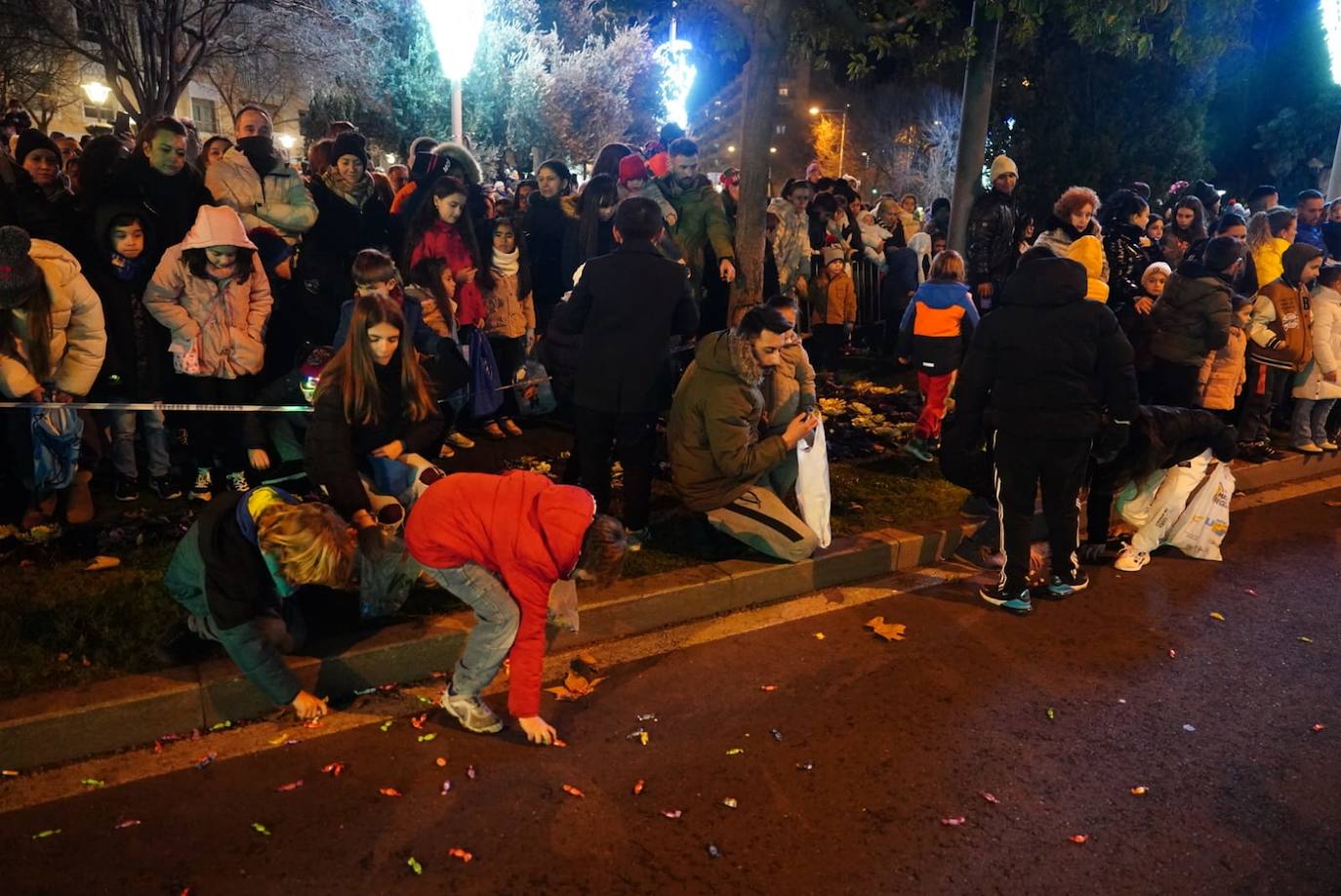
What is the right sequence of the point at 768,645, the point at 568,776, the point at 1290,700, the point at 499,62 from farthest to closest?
the point at 499,62, the point at 768,645, the point at 1290,700, the point at 568,776

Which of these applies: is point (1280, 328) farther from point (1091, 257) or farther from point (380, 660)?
point (380, 660)

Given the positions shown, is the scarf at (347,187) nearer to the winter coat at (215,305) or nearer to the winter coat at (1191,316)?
the winter coat at (215,305)

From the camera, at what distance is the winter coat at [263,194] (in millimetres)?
6516

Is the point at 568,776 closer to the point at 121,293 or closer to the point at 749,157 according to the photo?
the point at 121,293

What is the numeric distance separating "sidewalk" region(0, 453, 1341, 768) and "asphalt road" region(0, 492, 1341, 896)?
31 centimetres

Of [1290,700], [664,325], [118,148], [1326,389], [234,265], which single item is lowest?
[1290,700]

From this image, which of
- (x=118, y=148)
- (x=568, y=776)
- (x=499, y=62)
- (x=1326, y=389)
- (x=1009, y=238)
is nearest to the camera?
(x=568, y=776)

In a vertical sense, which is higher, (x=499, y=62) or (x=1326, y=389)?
(x=499, y=62)

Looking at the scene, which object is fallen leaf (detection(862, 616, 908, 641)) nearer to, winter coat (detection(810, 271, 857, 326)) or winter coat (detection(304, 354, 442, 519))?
winter coat (detection(304, 354, 442, 519))

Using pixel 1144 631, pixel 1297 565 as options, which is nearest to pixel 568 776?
pixel 1144 631

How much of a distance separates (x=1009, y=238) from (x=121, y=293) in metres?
7.60

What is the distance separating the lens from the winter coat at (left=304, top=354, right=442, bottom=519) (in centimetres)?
452

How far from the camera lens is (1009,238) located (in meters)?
9.61

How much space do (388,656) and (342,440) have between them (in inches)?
39.3
